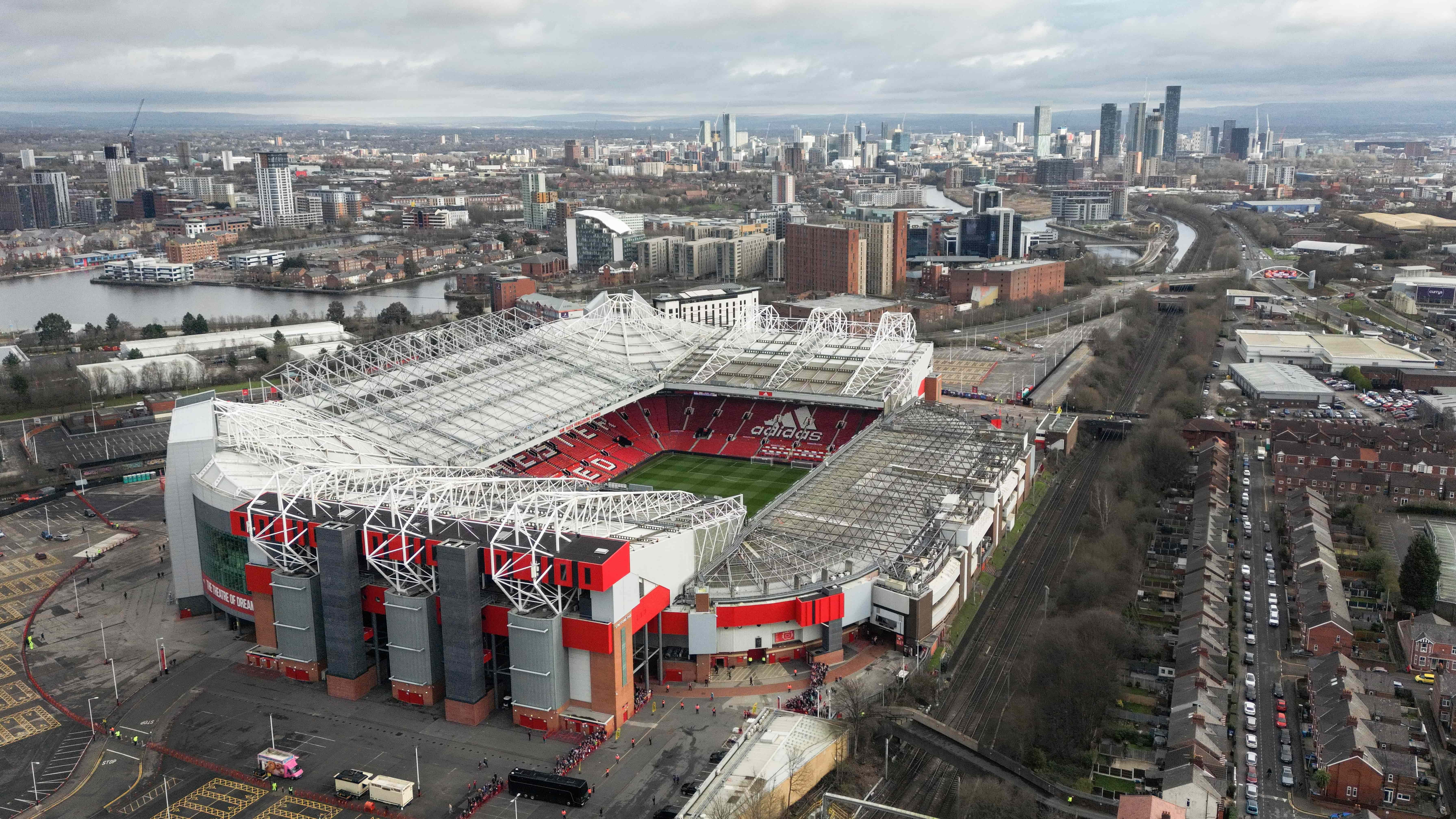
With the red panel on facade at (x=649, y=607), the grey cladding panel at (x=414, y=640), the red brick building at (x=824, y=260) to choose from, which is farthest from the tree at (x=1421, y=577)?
the red brick building at (x=824, y=260)

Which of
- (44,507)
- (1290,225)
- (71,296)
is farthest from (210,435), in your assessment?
(1290,225)

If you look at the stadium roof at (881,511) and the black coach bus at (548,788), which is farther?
the stadium roof at (881,511)

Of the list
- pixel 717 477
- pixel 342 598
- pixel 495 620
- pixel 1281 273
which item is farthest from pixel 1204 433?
pixel 1281 273

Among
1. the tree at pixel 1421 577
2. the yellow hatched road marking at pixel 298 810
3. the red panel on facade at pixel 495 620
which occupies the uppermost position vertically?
the red panel on facade at pixel 495 620

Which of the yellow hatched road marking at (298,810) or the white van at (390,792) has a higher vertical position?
the white van at (390,792)

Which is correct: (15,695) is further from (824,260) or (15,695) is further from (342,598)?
(824,260)

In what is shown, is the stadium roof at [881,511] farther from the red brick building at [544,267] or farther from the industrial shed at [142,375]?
the red brick building at [544,267]

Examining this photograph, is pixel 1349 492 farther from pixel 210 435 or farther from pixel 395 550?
pixel 210 435
